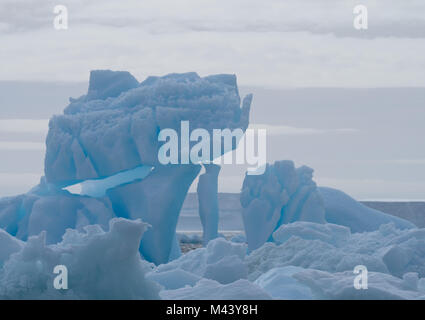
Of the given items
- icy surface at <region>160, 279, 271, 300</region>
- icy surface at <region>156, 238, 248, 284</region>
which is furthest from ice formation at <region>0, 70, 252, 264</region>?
icy surface at <region>160, 279, 271, 300</region>

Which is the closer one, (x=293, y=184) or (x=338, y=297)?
(x=338, y=297)

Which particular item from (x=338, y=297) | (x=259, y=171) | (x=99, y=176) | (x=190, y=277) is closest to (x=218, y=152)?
(x=259, y=171)

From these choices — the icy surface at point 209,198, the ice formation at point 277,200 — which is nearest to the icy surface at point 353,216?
the ice formation at point 277,200

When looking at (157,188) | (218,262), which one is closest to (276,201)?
(157,188)

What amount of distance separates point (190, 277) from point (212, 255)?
116 cm

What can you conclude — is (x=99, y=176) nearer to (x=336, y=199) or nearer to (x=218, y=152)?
→ (x=218, y=152)

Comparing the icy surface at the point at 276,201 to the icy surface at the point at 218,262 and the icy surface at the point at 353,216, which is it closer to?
the icy surface at the point at 353,216

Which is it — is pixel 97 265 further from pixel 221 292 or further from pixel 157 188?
pixel 157 188

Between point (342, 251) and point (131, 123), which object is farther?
point (131, 123)

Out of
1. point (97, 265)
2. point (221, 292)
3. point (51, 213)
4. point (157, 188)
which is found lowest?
point (221, 292)

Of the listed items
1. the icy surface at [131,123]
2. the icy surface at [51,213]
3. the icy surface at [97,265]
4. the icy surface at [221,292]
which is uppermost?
the icy surface at [131,123]

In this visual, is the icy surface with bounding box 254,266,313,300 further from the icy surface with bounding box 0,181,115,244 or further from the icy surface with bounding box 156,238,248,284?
the icy surface with bounding box 0,181,115,244

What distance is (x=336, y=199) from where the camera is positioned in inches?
730
